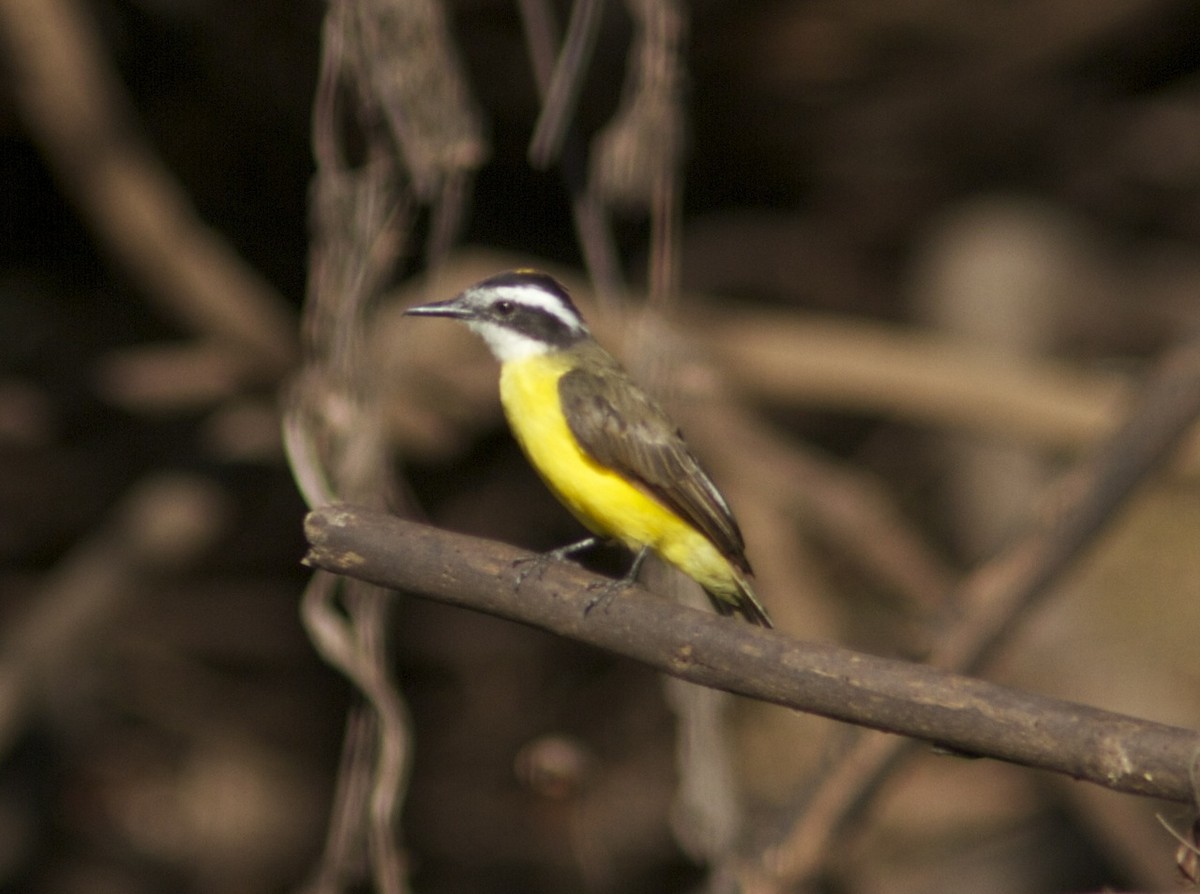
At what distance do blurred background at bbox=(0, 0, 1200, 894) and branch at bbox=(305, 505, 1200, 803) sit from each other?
11.6 feet

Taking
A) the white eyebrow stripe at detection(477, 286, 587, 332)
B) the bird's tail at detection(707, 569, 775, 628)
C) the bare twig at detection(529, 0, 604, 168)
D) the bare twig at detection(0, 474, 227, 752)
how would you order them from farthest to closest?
the bare twig at detection(0, 474, 227, 752) < the white eyebrow stripe at detection(477, 286, 587, 332) < the bird's tail at detection(707, 569, 775, 628) < the bare twig at detection(529, 0, 604, 168)

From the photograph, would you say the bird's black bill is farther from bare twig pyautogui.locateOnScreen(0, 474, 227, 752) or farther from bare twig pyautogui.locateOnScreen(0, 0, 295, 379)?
bare twig pyautogui.locateOnScreen(0, 474, 227, 752)

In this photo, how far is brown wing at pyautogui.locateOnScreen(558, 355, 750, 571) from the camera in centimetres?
400

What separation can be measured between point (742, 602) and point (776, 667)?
5.22 feet

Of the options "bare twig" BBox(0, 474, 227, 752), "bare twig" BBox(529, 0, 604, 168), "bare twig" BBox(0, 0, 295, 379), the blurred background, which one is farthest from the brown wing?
"bare twig" BBox(0, 474, 227, 752)

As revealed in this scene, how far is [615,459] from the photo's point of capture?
4008 millimetres

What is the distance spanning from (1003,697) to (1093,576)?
24.0 ft

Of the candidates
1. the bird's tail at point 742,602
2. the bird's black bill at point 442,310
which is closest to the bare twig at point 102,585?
the bird's black bill at point 442,310

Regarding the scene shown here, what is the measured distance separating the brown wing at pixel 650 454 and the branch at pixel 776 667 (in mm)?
1007

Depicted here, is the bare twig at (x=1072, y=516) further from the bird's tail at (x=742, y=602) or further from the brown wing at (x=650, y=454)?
the brown wing at (x=650, y=454)

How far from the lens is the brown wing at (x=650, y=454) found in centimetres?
400

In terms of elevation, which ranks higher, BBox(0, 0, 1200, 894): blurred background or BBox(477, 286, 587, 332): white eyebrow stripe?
BBox(477, 286, 587, 332): white eyebrow stripe

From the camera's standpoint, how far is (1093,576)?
9.59 meters

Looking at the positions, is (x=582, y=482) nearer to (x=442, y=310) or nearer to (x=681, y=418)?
(x=442, y=310)
